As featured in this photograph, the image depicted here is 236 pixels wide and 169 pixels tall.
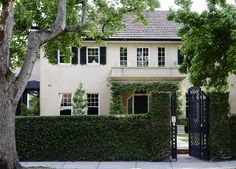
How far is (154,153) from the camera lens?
623 inches

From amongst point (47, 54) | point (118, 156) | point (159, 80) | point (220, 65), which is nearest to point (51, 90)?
point (159, 80)

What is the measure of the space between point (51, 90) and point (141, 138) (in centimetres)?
1722

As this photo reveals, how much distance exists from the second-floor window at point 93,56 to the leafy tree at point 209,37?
11.9 meters

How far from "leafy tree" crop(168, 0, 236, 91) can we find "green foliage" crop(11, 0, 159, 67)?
143 centimetres

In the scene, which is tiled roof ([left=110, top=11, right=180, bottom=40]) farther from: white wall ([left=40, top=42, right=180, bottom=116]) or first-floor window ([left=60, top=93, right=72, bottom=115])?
first-floor window ([left=60, top=93, right=72, bottom=115])

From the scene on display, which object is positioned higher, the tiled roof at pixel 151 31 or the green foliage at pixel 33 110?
the tiled roof at pixel 151 31

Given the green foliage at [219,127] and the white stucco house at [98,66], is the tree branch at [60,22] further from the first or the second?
the white stucco house at [98,66]

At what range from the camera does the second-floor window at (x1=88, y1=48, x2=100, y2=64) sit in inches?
1262

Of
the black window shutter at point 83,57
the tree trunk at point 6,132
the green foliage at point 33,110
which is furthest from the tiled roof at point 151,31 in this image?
the tree trunk at point 6,132

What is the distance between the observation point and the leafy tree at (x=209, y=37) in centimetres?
1752

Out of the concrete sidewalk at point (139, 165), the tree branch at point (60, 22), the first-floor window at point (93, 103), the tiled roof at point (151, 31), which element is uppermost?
the tiled roof at point (151, 31)

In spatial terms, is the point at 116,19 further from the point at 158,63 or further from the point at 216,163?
the point at 158,63

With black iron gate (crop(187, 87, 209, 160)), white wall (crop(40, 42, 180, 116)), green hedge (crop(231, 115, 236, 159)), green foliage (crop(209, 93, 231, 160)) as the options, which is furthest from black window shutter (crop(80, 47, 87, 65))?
green hedge (crop(231, 115, 236, 159))

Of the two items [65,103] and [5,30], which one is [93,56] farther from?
[5,30]
